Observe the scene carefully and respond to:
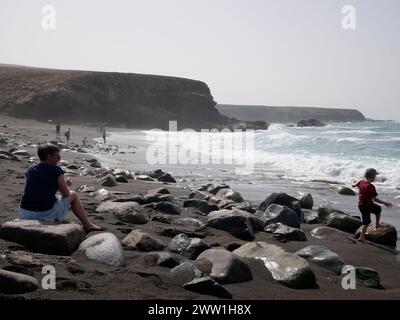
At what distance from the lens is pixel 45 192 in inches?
206

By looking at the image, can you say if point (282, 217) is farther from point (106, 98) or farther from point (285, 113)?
point (285, 113)

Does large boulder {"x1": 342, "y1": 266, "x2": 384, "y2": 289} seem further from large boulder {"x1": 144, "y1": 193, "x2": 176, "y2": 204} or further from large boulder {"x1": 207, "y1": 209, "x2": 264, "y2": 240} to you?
large boulder {"x1": 144, "y1": 193, "x2": 176, "y2": 204}

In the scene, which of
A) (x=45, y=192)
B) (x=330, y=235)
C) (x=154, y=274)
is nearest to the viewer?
(x=154, y=274)

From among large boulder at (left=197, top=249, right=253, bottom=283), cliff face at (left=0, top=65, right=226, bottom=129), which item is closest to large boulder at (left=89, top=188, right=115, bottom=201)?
large boulder at (left=197, top=249, right=253, bottom=283)

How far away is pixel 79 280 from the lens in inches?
153

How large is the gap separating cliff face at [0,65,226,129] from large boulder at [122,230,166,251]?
165 feet

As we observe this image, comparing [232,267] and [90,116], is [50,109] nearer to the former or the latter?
[90,116]

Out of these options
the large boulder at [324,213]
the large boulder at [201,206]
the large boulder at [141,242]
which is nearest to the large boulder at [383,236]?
the large boulder at [324,213]

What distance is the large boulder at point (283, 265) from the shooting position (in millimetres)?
4500

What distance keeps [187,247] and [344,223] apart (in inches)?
144

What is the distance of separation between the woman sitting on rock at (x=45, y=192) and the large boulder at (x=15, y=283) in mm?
1687

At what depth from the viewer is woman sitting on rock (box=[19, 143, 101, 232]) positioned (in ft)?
17.0

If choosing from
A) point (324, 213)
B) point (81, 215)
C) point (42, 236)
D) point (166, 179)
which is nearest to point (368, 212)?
point (324, 213)

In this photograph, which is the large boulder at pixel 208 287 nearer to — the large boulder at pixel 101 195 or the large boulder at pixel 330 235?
the large boulder at pixel 330 235
